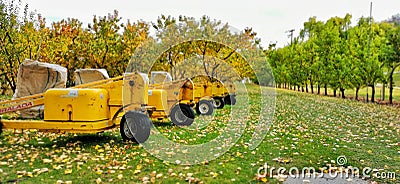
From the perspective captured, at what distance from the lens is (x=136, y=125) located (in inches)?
260

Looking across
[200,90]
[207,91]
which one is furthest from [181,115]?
[207,91]

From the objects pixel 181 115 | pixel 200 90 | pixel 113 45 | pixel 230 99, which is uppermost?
pixel 113 45

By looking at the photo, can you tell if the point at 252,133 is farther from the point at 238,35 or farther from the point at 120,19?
the point at 120,19

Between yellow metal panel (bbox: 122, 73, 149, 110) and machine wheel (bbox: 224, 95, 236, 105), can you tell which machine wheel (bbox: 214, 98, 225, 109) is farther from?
yellow metal panel (bbox: 122, 73, 149, 110)

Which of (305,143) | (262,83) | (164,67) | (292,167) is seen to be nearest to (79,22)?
(164,67)

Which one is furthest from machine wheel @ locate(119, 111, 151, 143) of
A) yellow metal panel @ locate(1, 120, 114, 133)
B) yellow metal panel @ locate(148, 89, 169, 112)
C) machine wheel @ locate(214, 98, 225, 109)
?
machine wheel @ locate(214, 98, 225, 109)

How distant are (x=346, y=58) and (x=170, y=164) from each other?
2616 centimetres

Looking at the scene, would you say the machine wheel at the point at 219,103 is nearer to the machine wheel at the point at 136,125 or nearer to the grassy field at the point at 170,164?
the grassy field at the point at 170,164

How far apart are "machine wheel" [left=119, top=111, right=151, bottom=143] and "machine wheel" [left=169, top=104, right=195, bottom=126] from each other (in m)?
2.87

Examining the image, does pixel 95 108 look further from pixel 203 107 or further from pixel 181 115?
pixel 203 107

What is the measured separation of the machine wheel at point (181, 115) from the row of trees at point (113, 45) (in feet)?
5.79

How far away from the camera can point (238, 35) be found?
14891mm

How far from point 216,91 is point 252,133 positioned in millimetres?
6782

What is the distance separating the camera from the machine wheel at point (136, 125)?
6543 millimetres
